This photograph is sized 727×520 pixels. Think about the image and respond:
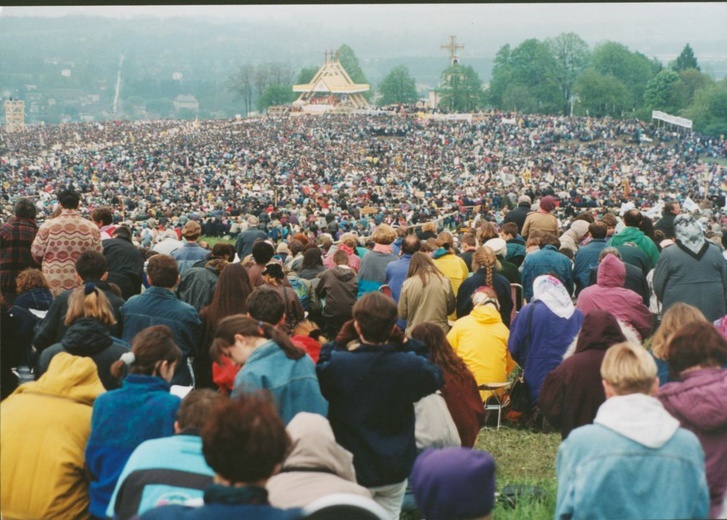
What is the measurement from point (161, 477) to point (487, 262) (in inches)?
151

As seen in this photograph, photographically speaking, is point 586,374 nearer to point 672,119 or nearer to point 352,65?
point 672,119

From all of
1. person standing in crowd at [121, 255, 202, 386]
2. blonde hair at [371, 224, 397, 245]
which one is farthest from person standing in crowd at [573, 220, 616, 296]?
person standing in crowd at [121, 255, 202, 386]

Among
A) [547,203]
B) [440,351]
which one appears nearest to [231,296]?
[440,351]

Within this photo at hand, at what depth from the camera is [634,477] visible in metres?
2.64

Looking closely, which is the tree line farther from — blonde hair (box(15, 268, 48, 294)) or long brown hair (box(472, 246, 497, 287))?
blonde hair (box(15, 268, 48, 294))

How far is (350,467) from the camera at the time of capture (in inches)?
106

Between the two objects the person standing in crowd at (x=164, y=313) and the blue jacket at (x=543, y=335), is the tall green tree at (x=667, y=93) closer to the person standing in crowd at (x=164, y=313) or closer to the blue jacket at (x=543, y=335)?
the blue jacket at (x=543, y=335)

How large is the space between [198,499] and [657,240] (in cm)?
728

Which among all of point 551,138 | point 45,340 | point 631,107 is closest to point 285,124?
point 551,138

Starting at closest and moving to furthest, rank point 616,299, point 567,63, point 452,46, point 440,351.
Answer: point 440,351, point 616,299, point 452,46, point 567,63

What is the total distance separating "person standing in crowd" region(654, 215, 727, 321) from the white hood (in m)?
3.42

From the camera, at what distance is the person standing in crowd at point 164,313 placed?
14.9ft

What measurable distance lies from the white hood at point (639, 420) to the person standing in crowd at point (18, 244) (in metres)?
5.00

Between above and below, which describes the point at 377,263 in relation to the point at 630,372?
below
